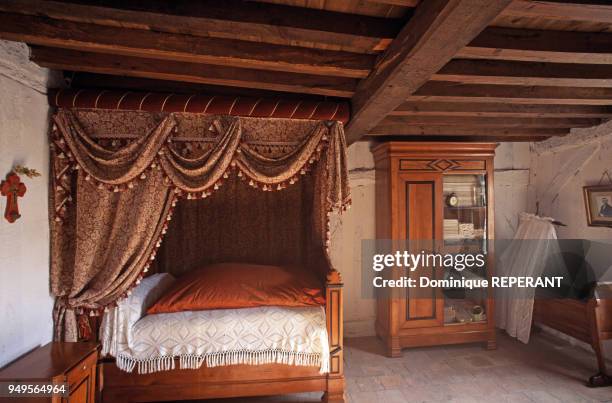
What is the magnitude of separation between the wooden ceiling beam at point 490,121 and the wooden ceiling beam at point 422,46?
0.95 m

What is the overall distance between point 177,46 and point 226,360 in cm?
202

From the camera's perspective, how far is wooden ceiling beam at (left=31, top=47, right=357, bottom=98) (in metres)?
1.94

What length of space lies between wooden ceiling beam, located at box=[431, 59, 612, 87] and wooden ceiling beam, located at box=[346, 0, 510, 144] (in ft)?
1.20

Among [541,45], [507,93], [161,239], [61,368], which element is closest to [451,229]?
[507,93]

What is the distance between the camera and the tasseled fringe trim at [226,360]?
2203 mm

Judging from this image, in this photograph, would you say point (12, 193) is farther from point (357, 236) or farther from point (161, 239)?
point (357, 236)

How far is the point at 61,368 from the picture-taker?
1.70m

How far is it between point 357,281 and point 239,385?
183cm

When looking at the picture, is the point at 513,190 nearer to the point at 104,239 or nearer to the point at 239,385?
the point at 239,385

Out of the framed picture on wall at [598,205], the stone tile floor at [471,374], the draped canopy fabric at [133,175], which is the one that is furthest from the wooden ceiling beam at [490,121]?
the stone tile floor at [471,374]

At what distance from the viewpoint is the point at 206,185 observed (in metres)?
2.24

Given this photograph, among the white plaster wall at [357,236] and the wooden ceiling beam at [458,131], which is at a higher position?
the wooden ceiling beam at [458,131]

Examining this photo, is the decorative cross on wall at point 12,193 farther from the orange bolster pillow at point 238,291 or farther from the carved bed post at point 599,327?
the carved bed post at point 599,327

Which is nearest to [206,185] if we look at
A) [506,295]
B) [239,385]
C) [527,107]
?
[239,385]
